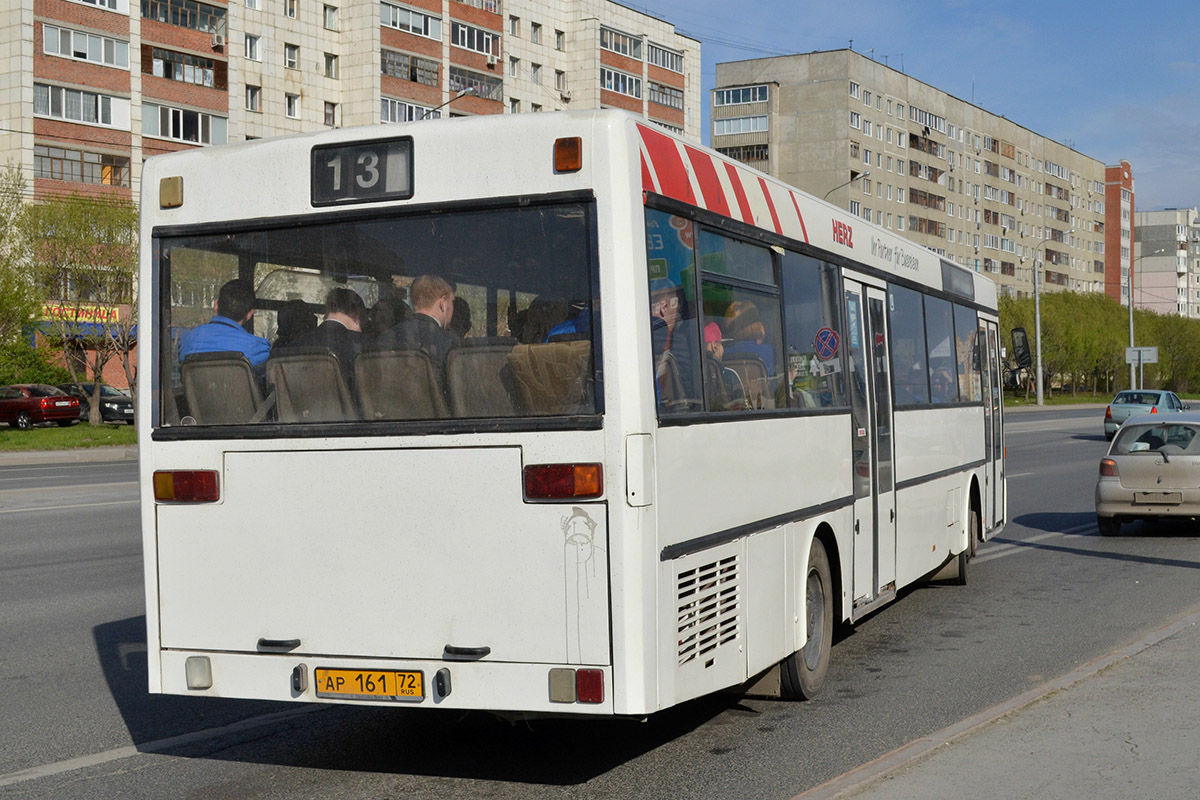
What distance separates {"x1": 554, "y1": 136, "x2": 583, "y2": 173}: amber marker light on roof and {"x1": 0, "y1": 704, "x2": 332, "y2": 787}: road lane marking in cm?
342

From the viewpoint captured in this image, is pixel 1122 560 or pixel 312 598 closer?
pixel 312 598

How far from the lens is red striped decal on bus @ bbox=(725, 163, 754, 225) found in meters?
6.80

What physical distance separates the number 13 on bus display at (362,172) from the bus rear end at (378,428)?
0.4 inches

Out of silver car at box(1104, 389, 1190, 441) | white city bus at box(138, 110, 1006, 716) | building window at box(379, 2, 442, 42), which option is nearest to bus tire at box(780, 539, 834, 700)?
white city bus at box(138, 110, 1006, 716)

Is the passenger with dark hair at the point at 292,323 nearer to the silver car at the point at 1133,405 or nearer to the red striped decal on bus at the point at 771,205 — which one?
the red striped decal on bus at the point at 771,205

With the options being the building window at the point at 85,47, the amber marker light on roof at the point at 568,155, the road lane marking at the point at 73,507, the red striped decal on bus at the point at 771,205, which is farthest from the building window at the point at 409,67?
the amber marker light on roof at the point at 568,155

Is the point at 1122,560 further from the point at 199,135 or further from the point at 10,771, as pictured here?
the point at 199,135

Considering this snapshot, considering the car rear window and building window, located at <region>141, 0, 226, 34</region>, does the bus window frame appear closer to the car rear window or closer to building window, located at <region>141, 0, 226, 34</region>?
the car rear window

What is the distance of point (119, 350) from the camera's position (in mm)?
47656

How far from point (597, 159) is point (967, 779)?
289cm

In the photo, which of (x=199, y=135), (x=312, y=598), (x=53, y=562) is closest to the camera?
(x=312, y=598)

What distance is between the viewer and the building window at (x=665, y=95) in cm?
8362

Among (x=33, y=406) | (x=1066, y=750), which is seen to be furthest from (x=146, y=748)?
(x=33, y=406)

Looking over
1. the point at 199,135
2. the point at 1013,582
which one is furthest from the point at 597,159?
the point at 199,135
